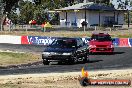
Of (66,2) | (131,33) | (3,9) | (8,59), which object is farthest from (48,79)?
(66,2)

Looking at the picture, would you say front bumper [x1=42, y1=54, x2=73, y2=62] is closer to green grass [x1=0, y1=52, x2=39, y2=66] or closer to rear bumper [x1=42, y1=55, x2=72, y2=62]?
rear bumper [x1=42, y1=55, x2=72, y2=62]

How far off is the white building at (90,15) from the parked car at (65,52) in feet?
186

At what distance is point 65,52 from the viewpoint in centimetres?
2650

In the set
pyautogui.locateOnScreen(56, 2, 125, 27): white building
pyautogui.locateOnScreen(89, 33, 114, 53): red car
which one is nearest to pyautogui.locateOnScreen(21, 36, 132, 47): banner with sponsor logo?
pyautogui.locateOnScreen(89, 33, 114, 53): red car

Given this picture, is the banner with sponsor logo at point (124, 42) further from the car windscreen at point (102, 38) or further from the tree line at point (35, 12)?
the tree line at point (35, 12)

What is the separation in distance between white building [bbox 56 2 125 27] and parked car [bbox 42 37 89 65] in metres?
56.8

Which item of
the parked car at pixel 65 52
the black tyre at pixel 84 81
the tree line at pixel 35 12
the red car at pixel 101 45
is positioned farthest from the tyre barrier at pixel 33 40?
the tree line at pixel 35 12

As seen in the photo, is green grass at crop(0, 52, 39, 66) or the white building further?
the white building

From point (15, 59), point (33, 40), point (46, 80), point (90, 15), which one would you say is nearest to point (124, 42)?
point (33, 40)

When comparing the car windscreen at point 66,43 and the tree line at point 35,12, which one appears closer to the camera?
the car windscreen at point 66,43

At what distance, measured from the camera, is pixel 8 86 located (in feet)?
52.6

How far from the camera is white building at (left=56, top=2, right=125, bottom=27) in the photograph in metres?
85.9

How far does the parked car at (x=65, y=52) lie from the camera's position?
26.5 meters

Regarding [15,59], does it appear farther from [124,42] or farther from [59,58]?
[124,42]
